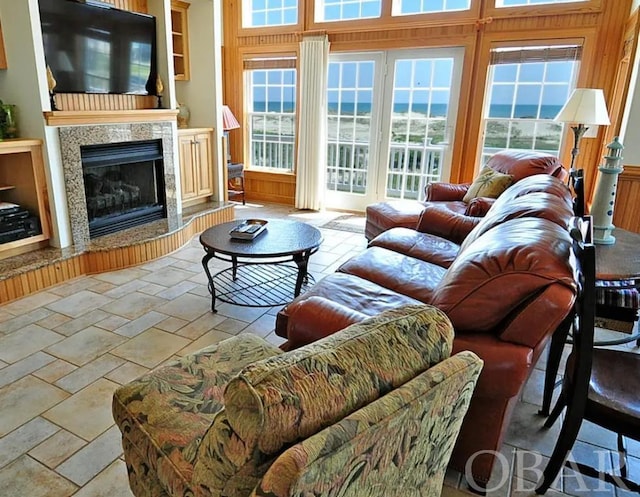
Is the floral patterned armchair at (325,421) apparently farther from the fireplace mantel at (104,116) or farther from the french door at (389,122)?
the french door at (389,122)

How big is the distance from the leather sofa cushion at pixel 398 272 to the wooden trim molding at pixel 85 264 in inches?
85.7

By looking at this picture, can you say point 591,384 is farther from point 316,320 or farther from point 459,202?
point 459,202

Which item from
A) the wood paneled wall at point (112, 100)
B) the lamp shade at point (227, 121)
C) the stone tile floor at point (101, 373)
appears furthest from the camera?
A: the lamp shade at point (227, 121)

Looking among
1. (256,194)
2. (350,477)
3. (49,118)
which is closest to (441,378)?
(350,477)

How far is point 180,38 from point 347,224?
2.90m

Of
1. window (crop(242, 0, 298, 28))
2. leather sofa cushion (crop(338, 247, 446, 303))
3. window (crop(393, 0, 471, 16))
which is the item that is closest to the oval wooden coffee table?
leather sofa cushion (crop(338, 247, 446, 303))

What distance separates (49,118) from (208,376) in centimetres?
285

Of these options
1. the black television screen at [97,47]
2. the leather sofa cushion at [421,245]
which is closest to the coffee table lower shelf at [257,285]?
the leather sofa cushion at [421,245]

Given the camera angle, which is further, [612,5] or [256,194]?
[256,194]

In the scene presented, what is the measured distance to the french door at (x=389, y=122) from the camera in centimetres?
511

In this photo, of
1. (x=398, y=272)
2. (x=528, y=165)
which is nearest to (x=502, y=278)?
(x=398, y=272)

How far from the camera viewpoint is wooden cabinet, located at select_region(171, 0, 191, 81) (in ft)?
16.3

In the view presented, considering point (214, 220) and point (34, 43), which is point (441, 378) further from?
point (214, 220)

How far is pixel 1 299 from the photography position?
3.03m
